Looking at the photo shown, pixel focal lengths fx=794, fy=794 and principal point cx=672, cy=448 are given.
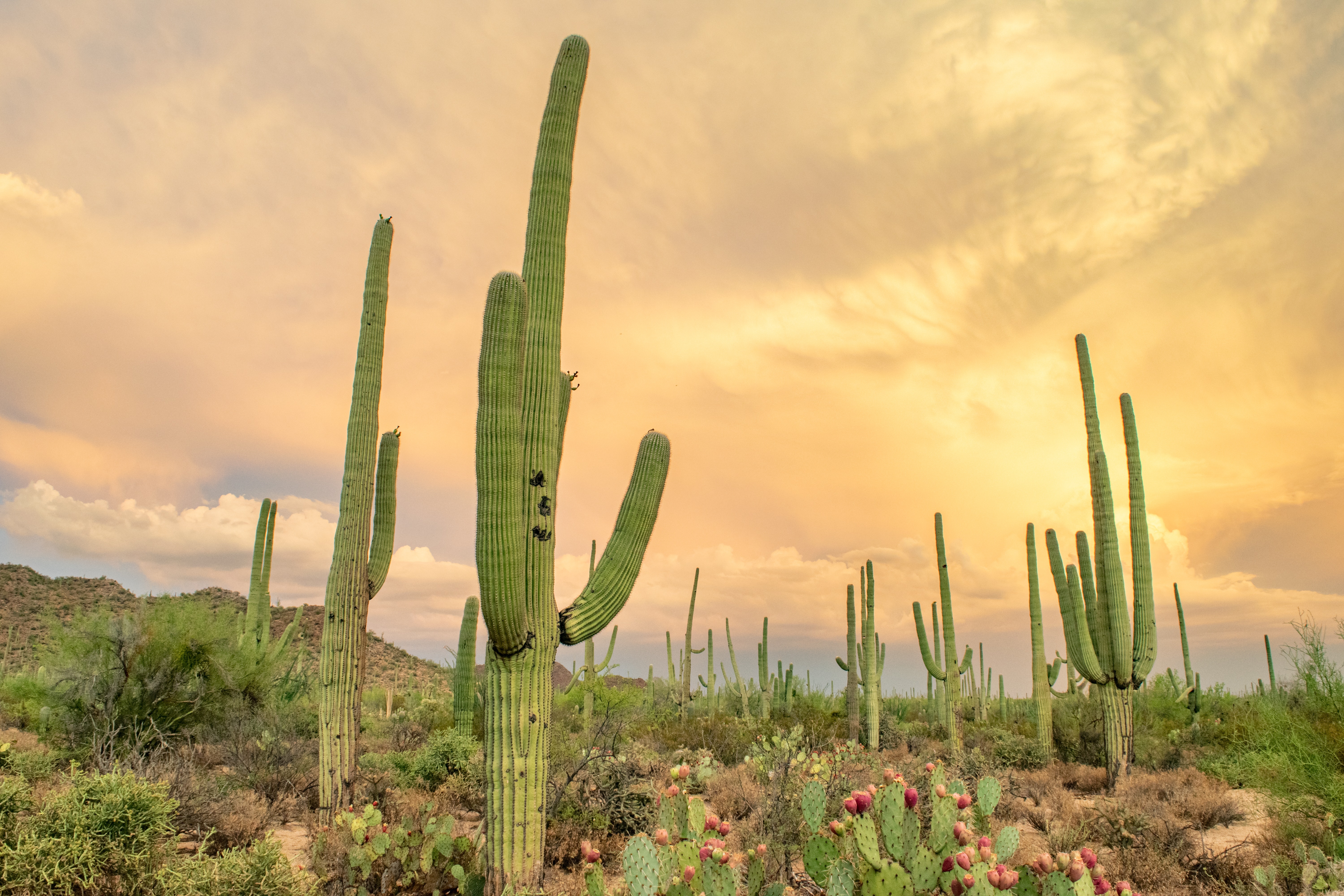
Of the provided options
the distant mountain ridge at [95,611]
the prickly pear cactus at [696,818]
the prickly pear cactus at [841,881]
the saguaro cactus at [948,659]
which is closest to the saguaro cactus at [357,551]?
the prickly pear cactus at [696,818]

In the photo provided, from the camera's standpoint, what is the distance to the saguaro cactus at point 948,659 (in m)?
14.5

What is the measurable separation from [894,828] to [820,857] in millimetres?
456

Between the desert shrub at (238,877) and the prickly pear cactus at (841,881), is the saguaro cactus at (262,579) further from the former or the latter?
the prickly pear cactus at (841,881)

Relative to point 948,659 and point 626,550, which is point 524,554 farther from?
point 948,659

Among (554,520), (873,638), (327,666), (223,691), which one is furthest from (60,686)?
(873,638)

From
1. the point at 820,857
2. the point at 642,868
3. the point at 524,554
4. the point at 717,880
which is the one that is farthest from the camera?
the point at 524,554

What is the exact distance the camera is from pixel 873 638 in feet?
52.3

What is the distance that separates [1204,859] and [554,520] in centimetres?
686

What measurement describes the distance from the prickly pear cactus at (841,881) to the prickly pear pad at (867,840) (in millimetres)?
101

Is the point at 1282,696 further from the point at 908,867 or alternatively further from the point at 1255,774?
the point at 908,867

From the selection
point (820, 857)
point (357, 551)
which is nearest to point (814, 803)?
point (820, 857)

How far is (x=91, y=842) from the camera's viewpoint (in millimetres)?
5152

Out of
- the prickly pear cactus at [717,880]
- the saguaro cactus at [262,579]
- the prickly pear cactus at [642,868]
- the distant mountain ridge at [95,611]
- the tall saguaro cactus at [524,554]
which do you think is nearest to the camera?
the prickly pear cactus at [642,868]

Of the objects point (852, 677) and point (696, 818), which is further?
point (852, 677)
